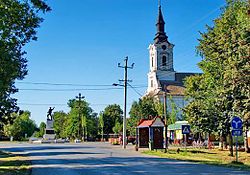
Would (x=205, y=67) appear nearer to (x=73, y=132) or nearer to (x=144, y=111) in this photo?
(x=144, y=111)

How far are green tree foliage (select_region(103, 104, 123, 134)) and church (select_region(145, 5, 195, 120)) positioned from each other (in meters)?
10.3

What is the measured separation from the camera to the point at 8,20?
52.5 ft

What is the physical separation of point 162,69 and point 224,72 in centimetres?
8026

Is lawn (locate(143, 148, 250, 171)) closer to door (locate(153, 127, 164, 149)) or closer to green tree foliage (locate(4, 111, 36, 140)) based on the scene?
door (locate(153, 127, 164, 149))

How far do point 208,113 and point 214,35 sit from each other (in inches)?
332

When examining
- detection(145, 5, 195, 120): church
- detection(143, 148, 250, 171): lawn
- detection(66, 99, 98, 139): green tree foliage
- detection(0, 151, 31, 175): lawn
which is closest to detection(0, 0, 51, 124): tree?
detection(0, 151, 31, 175): lawn

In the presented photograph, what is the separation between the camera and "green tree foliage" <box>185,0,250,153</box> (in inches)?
1156

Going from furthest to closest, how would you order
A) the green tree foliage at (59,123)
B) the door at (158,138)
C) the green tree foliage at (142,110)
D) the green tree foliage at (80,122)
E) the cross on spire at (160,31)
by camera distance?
the green tree foliage at (59,123) < the cross on spire at (160,31) < the green tree foliage at (80,122) < the green tree foliage at (142,110) < the door at (158,138)

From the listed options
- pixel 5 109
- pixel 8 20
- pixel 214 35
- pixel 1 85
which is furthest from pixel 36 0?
pixel 214 35

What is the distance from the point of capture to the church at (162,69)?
109 m

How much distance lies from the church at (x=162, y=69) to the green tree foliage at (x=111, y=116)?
10.3 metres

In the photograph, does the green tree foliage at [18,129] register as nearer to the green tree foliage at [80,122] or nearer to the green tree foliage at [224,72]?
the green tree foliage at [80,122]

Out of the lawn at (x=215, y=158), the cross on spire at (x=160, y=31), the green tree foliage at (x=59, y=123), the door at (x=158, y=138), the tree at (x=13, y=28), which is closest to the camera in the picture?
the tree at (x=13, y=28)

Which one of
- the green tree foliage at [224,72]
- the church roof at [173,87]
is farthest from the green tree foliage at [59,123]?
the green tree foliage at [224,72]
